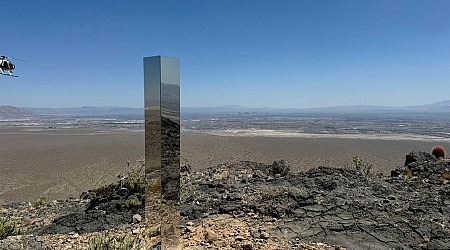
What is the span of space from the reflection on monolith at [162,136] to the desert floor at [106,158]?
11.8 metres

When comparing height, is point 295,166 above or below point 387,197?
below

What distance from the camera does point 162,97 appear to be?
3807mm

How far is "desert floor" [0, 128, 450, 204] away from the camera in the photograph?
17094 mm

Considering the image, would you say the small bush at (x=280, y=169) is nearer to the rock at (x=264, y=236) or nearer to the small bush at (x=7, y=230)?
the rock at (x=264, y=236)

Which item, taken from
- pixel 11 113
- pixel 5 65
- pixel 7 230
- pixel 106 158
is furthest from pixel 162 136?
pixel 11 113

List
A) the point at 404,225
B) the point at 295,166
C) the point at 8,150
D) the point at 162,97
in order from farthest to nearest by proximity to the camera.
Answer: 1. the point at 8,150
2. the point at 295,166
3. the point at 404,225
4. the point at 162,97

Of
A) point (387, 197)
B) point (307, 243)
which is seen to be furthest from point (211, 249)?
point (387, 197)

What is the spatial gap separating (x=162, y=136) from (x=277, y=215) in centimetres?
397

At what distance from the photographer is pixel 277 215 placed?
720 cm

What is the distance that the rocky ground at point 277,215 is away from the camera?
6072mm

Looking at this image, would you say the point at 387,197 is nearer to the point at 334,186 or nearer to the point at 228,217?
the point at 334,186

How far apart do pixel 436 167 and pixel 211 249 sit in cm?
969

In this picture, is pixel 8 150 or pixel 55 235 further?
pixel 8 150

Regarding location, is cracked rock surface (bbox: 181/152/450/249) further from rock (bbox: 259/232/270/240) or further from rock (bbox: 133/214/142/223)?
rock (bbox: 133/214/142/223)
